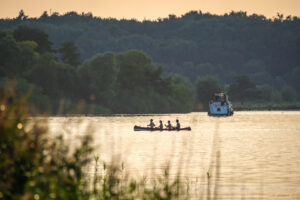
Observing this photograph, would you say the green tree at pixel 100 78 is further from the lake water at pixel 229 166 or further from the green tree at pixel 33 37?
the lake water at pixel 229 166

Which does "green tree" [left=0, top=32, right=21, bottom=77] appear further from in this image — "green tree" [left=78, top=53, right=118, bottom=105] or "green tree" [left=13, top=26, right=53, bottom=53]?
"green tree" [left=78, top=53, right=118, bottom=105]

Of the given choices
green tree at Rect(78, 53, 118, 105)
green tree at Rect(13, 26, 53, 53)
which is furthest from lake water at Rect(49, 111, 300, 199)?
green tree at Rect(13, 26, 53, 53)

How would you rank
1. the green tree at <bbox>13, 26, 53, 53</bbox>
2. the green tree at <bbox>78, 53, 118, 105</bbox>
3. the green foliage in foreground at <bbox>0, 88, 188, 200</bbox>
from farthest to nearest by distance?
1. the green tree at <bbox>13, 26, 53, 53</bbox>
2. the green tree at <bbox>78, 53, 118, 105</bbox>
3. the green foliage in foreground at <bbox>0, 88, 188, 200</bbox>

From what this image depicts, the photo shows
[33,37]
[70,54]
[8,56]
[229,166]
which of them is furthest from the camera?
[70,54]

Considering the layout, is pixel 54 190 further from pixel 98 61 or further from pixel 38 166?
pixel 98 61

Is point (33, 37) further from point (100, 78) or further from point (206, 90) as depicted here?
point (206, 90)

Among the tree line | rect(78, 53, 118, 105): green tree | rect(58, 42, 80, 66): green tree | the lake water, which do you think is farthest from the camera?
rect(58, 42, 80, 66): green tree

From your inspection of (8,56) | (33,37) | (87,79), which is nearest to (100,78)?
(87,79)

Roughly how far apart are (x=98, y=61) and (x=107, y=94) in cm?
741

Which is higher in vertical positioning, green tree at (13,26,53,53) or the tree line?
green tree at (13,26,53,53)

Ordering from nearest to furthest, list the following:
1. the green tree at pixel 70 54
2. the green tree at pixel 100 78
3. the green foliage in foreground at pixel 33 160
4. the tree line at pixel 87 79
→ the green foliage in foreground at pixel 33 160 → the tree line at pixel 87 79 → the green tree at pixel 100 78 → the green tree at pixel 70 54

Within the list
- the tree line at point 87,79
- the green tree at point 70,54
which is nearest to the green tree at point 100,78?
the tree line at point 87,79

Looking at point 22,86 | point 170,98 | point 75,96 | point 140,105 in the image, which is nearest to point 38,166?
point 22,86

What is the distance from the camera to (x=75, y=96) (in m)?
138
